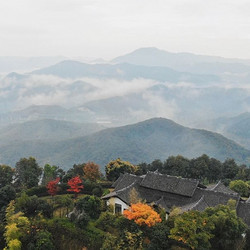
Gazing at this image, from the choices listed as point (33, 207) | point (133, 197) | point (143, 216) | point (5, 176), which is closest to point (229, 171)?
point (133, 197)

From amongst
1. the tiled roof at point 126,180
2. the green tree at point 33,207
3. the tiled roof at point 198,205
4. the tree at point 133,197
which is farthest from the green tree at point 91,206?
the tiled roof at point 198,205

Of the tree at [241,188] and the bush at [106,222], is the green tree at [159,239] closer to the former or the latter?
the bush at [106,222]

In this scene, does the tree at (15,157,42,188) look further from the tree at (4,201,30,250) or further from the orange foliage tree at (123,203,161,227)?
the orange foliage tree at (123,203,161,227)

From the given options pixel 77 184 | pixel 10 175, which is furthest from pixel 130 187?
pixel 10 175

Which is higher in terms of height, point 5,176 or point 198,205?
point 198,205

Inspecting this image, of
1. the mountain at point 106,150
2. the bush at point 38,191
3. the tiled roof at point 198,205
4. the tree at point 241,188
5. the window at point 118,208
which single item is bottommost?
the mountain at point 106,150

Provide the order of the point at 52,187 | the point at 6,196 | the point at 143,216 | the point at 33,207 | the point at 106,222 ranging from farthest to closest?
1. the point at 52,187
2. the point at 6,196
3. the point at 33,207
4. the point at 106,222
5. the point at 143,216

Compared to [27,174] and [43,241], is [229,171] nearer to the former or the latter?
[27,174]
